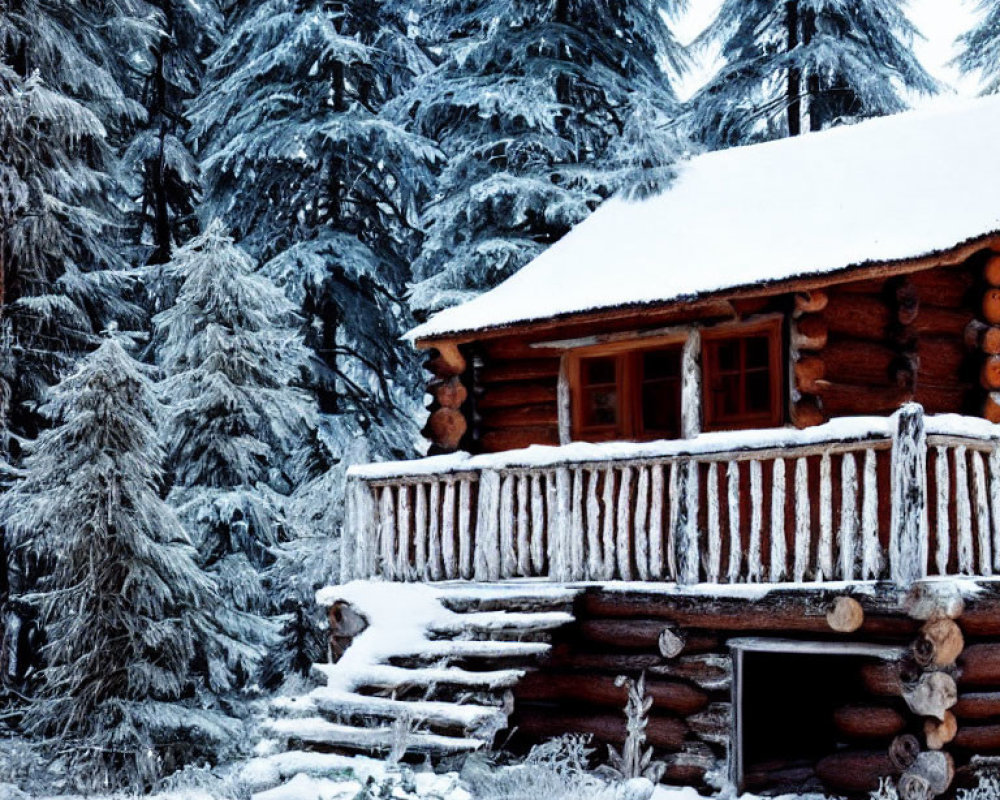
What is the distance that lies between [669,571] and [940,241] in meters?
3.90

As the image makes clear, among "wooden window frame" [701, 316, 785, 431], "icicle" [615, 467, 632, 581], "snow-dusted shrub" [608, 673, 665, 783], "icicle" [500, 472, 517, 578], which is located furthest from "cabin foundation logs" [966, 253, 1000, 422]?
"icicle" [500, 472, 517, 578]

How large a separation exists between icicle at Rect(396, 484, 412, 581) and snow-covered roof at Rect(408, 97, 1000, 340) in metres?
2.10

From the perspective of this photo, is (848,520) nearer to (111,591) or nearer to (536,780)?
(536,780)

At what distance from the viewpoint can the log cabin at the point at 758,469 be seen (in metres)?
10.5

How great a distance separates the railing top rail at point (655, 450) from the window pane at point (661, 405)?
8.75 feet

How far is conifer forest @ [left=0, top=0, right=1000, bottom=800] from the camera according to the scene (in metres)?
15.4

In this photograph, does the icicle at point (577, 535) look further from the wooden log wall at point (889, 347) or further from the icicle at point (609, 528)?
the wooden log wall at point (889, 347)

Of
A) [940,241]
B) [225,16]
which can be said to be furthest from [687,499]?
[225,16]

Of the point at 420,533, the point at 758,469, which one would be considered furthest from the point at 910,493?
the point at 420,533

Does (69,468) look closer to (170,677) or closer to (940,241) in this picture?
(170,677)

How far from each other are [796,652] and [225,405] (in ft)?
29.2

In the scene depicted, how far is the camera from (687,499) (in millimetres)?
11477

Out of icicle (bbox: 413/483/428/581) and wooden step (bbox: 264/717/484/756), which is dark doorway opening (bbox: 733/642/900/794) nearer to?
icicle (bbox: 413/483/428/581)

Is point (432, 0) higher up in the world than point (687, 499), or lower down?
higher up
